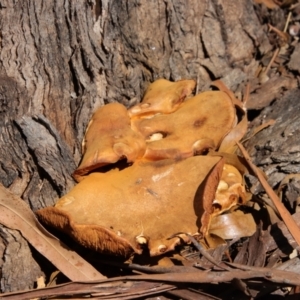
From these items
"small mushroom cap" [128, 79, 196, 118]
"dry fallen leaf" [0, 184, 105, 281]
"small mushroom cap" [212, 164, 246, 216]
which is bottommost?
"dry fallen leaf" [0, 184, 105, 281]

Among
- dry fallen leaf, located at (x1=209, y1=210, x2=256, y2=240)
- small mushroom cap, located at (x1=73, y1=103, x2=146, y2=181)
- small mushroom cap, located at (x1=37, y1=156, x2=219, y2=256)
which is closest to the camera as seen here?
small mushroom cap, located at (x1=37, y1=156, x2=219, y2=256)

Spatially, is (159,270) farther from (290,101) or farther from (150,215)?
(290,101)

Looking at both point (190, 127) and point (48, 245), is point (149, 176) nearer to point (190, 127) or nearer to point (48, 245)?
point (190, 127)

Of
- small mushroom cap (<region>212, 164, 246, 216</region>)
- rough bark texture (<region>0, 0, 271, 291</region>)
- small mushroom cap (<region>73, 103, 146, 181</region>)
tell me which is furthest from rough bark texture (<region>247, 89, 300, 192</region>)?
small mushroom cap (<region>73, 103, 146, 181</region>)

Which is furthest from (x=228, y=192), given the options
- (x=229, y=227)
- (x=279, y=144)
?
(x=279, y=144)

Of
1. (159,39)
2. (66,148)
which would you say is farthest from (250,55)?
(66,148)

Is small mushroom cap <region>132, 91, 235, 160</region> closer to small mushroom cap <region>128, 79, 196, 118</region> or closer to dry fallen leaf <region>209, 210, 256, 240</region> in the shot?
small mushroom cap <region>128, 79, 196, 118</region>

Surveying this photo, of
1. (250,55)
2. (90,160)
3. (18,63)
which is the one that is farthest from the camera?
(250,55)
